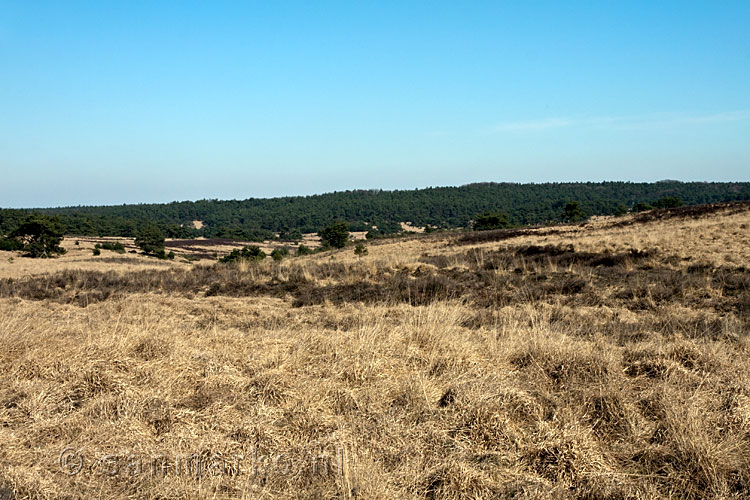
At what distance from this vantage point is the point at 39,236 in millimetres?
61406

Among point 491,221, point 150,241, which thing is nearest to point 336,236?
point 150,241

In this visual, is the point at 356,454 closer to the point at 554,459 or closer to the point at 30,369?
the point at 554,459

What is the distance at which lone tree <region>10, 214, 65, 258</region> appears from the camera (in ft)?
196

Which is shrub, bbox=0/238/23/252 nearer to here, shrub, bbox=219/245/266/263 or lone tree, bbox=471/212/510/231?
shrub, bbox=219/245/266/263

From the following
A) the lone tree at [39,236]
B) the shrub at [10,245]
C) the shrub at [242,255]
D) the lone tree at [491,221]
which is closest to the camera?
the shrub at [242,255]

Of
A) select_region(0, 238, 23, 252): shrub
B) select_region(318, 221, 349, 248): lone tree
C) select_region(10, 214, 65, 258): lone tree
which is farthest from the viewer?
select_region(318, 221, 349, 248): lone tree

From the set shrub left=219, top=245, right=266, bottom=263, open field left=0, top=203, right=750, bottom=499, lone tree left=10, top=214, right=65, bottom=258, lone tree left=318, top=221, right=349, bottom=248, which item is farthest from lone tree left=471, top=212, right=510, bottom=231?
open field left=0, top=203, right=750, bottom=499

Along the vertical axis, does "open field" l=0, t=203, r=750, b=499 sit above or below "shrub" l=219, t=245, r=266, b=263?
above

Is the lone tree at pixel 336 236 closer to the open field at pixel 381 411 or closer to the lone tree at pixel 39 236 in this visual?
the lone tree at pixel 39 236

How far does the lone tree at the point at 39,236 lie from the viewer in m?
59.7

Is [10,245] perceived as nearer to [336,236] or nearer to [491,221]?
[336,236]

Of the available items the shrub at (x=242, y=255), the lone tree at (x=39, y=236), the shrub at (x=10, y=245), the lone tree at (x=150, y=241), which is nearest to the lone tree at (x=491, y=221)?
the shrub at (x=242, y=255)

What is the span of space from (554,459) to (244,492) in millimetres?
2077

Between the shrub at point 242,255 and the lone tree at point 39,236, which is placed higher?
the lone tree at point 39,236
